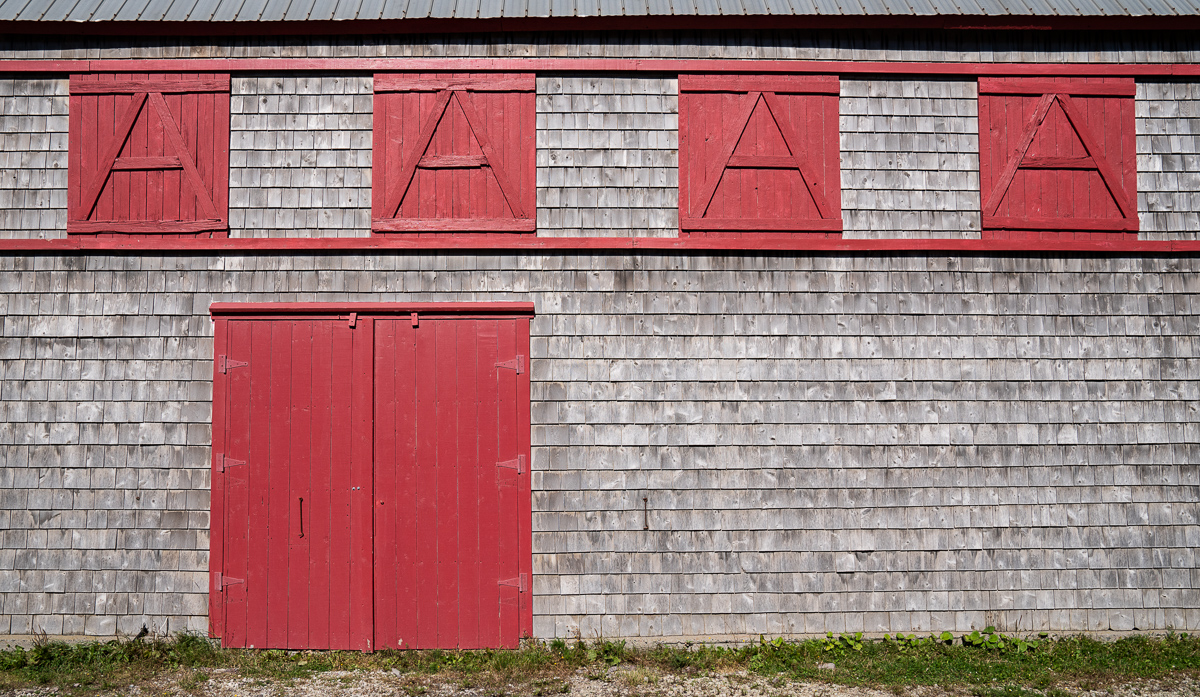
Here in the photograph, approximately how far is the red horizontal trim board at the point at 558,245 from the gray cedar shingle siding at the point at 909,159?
12 centimetres

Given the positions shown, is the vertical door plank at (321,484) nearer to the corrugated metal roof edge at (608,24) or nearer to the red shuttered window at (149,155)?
the red shuttered window at (149,155)

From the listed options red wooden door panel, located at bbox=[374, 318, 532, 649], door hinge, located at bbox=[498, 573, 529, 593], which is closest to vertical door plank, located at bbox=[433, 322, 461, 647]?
red wooden door panel, located at bbox=[374, 318, 532, 649]

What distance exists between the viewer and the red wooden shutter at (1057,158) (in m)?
6.36

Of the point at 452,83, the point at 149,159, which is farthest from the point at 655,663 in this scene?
the point at 149,159

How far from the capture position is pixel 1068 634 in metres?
6.09

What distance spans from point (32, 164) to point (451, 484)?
4310 millimetres

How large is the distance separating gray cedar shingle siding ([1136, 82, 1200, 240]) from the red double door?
5313mm

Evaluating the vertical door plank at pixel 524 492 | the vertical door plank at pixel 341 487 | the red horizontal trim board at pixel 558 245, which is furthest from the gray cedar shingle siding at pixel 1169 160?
the vertical door plank at pixel 341 487

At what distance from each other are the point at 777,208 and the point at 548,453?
2761mm

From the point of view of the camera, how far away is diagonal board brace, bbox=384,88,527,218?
6.23m

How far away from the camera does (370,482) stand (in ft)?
19.8

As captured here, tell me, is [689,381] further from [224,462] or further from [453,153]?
[224,462]

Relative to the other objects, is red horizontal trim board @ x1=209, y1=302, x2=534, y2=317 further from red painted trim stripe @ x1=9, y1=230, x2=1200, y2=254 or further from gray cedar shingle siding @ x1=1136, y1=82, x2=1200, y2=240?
gray cedar shingle siding @ x1=1136, y1=82, x2=1200, y2=240

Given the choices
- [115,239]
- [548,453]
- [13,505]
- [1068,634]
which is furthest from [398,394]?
[1068,634]
